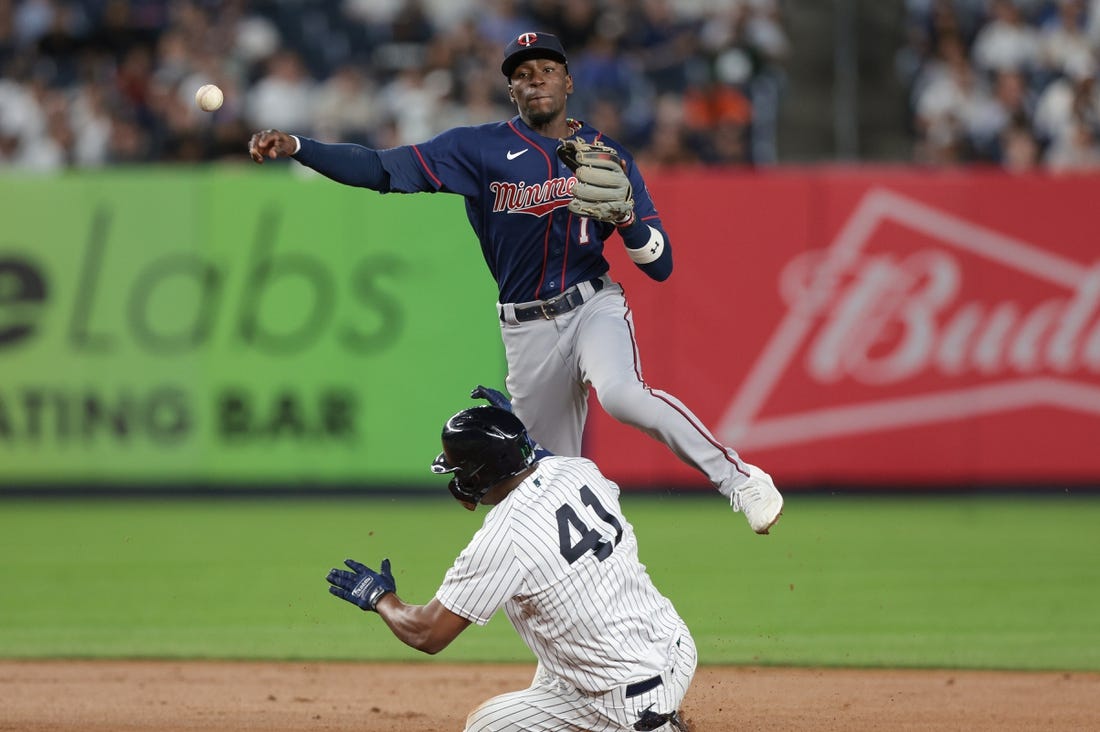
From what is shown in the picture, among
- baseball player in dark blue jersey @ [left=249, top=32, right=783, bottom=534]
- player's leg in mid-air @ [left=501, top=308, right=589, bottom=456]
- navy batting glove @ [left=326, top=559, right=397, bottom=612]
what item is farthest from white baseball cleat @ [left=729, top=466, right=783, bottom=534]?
navy batting glove @ [left=326, top=559, right=397, bottom=612]

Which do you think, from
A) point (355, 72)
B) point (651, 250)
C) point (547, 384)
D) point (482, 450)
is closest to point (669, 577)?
point (547, 384)

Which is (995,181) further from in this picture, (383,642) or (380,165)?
(380,165)

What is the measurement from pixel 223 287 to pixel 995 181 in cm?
636

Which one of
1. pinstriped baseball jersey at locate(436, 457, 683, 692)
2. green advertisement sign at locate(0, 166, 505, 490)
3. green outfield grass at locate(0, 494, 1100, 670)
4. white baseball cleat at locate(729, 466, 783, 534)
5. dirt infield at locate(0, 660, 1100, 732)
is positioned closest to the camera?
pinstriped baseball jersey at locate(436, 457, 683, 692)

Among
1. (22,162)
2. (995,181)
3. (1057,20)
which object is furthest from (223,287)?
(1057,20)

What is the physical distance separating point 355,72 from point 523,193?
9.42 metres

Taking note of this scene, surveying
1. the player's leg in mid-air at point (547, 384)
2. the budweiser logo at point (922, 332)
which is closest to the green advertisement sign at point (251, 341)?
the budweiser logo at point (922, 332)

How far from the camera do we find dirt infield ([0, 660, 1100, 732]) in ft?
21.4

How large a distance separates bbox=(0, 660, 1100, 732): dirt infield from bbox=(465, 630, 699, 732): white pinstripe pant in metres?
1.12

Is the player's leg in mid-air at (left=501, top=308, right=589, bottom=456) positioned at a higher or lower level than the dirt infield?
higher

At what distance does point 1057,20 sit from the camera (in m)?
15.8

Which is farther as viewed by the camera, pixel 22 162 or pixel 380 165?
pixel 22 162

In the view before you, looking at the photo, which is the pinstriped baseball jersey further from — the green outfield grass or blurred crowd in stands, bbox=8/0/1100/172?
blurred crowd in stands, bbox=8/0/1100/172

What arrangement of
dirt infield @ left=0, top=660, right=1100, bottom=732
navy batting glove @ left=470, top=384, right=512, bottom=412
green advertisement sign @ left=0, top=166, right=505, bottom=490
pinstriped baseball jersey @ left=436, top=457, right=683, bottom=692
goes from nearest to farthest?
pinstriped baseball jersey @ left=436, top=457, right=683, bottom=692, navy batting glove @ left=470, top=384, right=512, bottom=412, dirt infield @ left=0, top=660, right=1100, bottom=732, green advertisement sign @ left=0, top=166, right=505, bottom=490
